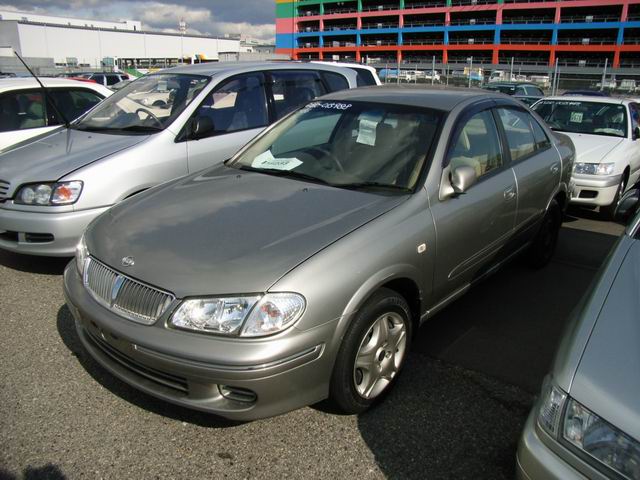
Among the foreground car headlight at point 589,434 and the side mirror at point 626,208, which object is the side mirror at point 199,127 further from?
the foreground car headlight at point 589,434

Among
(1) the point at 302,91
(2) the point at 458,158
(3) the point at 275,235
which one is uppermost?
(1) the point at 302,91

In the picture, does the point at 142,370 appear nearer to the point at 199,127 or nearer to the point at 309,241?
the point at 309,241

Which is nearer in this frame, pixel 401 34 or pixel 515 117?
pixel 515 117

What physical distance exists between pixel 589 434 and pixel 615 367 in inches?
10.1

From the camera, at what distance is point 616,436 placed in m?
1.66

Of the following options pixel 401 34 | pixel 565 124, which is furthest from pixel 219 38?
pixel 565 124

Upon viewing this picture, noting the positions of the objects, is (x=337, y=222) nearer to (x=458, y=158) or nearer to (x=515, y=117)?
(x=458, y=158)

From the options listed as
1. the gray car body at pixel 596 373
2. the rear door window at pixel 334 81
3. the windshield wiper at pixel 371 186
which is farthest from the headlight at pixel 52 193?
the gray car body at pixel 596 373

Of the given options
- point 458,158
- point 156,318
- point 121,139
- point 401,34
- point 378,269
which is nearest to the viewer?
point 156,318

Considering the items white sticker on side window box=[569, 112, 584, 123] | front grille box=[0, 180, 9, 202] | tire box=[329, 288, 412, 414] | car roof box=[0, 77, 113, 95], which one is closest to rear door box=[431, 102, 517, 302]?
tire box=[329, 288, 412, 414]

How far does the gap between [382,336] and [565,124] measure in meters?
6.65

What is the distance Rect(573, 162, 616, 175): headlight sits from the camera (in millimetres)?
6699

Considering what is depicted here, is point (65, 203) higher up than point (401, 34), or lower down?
lower down

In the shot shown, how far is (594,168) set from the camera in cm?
676
